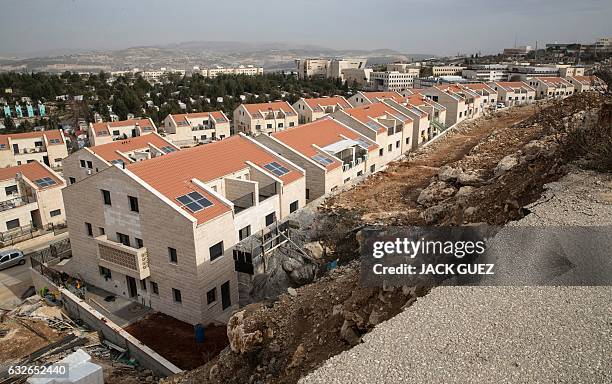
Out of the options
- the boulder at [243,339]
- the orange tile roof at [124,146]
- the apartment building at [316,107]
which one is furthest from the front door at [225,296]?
the apartment building at [316,107]

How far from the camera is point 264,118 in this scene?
65125 millimetres

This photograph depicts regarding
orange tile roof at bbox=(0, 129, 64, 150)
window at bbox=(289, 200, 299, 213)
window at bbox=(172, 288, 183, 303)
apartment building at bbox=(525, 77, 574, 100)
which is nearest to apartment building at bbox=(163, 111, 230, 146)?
orange tile roof at bbox=(0, 129, 64, 150)

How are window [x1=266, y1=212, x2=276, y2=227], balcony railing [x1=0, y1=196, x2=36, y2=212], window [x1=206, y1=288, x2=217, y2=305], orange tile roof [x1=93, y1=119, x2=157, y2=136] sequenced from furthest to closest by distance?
orange tile roof [x1=93, y1=119, x2=157, y2=136], balcony railing [x1=0, y1=196, x2=36, y2=212], window [x1=266, y1=212, x2=276, y2=227], window [x1=206, y1=288, x2=217, y2=305]

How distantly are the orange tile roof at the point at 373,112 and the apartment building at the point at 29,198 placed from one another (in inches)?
1115

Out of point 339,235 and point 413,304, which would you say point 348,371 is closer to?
point 413,304

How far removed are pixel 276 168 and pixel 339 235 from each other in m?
7.36

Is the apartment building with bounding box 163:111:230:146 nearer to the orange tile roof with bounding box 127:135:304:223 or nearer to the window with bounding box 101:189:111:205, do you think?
the orange tile roof with bounding box 127:135:304:223

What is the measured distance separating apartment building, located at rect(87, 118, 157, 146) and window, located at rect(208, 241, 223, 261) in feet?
128

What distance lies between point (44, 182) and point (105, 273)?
19.5 meters

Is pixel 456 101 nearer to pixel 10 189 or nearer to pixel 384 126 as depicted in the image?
pixel 384 126

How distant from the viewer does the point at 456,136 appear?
50.0 metres

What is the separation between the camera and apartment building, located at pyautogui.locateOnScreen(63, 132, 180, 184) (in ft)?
120

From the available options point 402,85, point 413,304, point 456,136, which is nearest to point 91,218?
point 413,304

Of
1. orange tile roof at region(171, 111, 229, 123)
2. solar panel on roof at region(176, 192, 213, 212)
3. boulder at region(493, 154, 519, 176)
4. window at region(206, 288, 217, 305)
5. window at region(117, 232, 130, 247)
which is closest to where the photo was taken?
solar panel on roof at region(176, 192, 213, 212)
